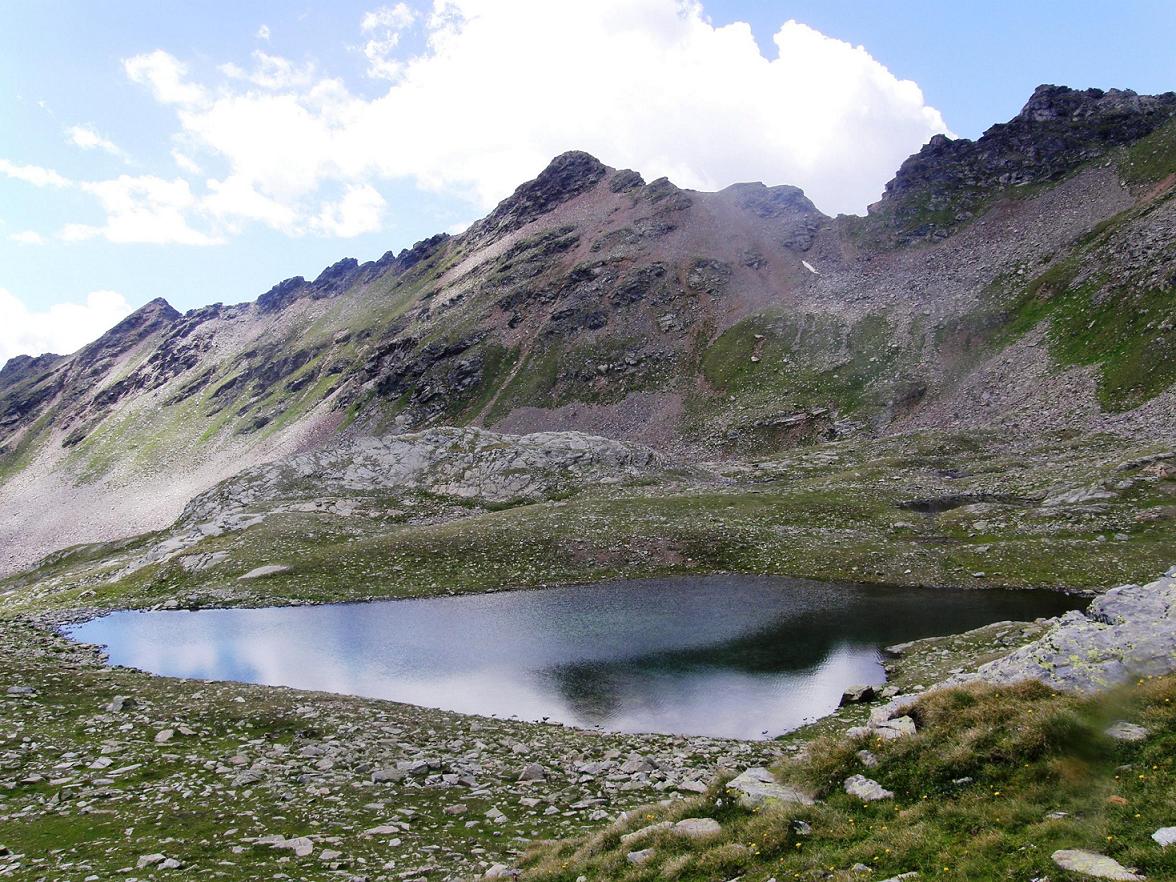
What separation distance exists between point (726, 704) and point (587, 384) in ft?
369

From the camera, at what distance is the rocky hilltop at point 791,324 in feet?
312

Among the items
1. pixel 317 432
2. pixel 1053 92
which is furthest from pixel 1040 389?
pixel 317 432

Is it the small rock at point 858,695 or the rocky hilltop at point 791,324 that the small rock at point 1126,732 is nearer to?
the small rock at point 858,695

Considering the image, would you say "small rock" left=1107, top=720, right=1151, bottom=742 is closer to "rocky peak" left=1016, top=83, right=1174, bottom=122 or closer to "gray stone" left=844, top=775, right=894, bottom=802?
"gray stone" left=844, top=775, right=894, bottom=802

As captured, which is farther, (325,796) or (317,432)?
(317,432)

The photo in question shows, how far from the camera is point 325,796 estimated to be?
64.4ft

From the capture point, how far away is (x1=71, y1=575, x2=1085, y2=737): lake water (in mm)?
31141

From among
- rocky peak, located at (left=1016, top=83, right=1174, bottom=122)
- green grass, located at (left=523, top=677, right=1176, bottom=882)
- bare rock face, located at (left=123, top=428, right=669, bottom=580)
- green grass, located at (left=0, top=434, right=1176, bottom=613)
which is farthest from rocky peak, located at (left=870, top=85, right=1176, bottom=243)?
green grass, located at (left=523, top=677, right=1176, bottom=882)

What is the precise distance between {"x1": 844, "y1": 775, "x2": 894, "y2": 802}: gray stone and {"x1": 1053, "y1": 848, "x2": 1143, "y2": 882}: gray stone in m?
3.76

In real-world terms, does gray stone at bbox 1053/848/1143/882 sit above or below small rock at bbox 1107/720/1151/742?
below

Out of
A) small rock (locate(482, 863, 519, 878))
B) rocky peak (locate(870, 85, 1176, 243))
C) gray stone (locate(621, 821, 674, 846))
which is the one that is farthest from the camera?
rocky peak (locate(870, 85, 1176, 243))

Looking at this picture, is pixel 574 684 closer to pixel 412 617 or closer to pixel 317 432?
pixel 412 617

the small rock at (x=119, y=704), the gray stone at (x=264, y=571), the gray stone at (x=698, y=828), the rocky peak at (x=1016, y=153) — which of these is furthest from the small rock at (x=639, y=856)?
the rocky peak at (x=1016, y=153)

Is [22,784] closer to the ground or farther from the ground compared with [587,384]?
closer to the ground
